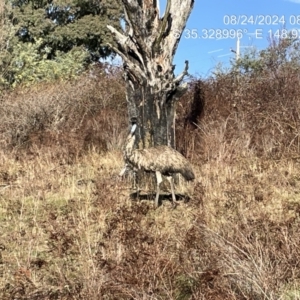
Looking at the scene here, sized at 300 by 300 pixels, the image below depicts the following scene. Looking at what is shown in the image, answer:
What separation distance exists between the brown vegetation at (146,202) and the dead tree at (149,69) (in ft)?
3.47

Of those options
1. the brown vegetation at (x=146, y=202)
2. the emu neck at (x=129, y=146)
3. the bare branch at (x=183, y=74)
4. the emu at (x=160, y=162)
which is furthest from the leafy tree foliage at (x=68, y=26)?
the emu at (x=160, y=162)

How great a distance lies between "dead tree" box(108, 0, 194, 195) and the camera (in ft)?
30.0

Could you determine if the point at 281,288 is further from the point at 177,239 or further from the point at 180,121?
the point at 180,121

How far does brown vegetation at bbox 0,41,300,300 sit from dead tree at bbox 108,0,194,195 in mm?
1058

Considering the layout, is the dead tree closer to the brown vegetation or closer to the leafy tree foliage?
the brown vegetation

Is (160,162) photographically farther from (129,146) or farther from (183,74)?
(183,74)

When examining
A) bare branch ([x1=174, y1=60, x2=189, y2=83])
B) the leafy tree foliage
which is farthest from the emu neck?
the leafy tree foliage

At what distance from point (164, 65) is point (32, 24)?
25.9 meters

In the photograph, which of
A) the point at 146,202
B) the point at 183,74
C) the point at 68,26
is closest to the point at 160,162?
the point at 146,202

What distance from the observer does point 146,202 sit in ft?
25.4

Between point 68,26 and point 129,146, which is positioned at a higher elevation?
point 68,26

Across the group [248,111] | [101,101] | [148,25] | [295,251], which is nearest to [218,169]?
[148,25]

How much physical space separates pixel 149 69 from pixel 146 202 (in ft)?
8.69

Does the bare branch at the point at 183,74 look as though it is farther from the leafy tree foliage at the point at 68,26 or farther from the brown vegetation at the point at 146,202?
the leafy tree foliage at the point at 68,26
